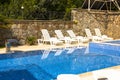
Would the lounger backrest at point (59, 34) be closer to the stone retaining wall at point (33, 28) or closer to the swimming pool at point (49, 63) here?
the stone retaining wall at point (33, 28)

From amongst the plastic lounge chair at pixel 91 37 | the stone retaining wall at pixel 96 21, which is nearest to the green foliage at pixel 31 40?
the plastic lounge chair at pixel 91 37

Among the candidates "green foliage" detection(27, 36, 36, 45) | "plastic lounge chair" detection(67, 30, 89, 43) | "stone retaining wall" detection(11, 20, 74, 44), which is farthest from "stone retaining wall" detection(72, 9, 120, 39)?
"green foliage" detection(27, 36, 36, 45)

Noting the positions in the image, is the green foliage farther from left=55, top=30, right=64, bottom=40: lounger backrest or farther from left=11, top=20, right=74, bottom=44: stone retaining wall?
left=55, top=30, right=64, bottom=40: lounger backrest

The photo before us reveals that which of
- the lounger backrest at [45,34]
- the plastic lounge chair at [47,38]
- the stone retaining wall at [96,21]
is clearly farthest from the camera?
the stone retaining wall at [96,21]

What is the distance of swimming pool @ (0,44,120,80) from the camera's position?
8711 millimetres

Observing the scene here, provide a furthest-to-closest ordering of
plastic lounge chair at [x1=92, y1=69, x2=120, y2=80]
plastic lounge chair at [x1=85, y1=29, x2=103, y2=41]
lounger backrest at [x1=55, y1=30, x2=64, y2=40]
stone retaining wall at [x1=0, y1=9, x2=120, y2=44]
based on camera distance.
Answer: plastic lounge chair at [x1=85, y1=29, x2=103, y2=41], lounger backrest at [x1=55, y1=30, x2=64, y2=40], stone retaining wall at [x1=0, y1=9, x2=120, y2=44], plastic lounge chair at [x1=92, y1=69, x2=120, y2=80]

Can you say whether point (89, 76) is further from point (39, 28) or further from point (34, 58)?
point (39, 28)

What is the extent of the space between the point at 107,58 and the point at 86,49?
2210 millimetres

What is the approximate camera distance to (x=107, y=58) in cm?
1177

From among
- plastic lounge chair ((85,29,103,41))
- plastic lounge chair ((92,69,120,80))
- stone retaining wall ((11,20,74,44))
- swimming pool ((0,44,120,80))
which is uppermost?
stone retaining wall ((11,20,74,44))

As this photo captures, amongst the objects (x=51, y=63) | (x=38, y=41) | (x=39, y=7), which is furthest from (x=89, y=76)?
(x=39, y=7)

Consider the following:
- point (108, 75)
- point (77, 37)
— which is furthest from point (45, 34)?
point (108, 75)

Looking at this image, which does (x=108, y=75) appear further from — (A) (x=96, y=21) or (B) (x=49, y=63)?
(A) (x=96, y=21)

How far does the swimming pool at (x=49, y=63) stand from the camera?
343 inches
